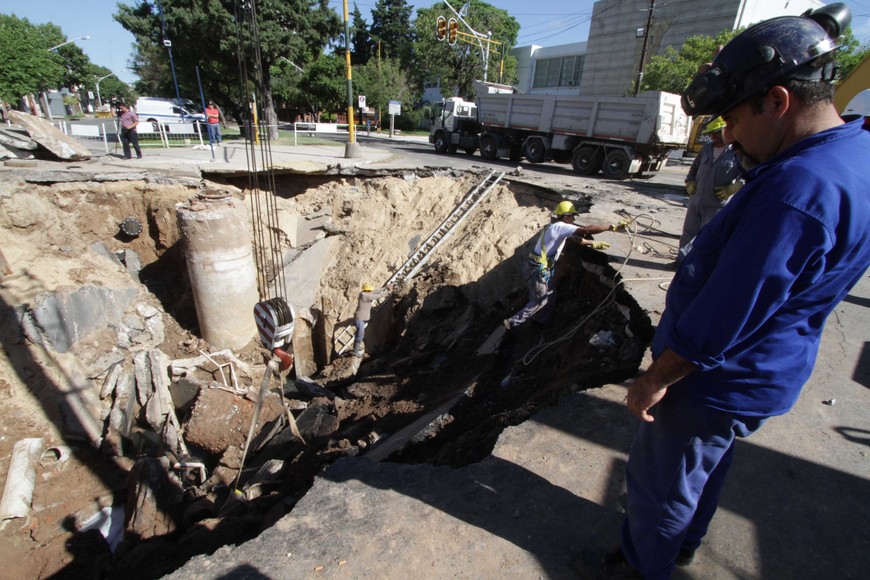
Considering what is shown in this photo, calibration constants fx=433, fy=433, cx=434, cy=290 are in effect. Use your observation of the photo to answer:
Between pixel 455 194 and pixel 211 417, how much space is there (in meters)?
7.17

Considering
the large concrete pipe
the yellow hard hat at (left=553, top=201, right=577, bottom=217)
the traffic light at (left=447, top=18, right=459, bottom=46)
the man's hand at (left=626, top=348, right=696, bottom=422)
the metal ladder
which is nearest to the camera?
the man's hand at (left=626, top=348, right=696, bottom=422)

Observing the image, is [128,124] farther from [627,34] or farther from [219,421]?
[627,34]

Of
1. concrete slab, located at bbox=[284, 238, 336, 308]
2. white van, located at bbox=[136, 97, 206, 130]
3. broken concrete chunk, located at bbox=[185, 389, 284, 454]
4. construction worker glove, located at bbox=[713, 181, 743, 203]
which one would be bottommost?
broken concrete chunk, located at bbox=[185, 389, 284, 454]

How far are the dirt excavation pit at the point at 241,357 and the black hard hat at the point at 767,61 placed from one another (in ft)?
7.97

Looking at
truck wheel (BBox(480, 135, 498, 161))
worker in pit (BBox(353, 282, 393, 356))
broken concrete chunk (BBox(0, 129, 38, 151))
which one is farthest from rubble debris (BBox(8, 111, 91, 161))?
truck wheel (BBox(480, 135, 498, 161))

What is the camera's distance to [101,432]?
6.22m

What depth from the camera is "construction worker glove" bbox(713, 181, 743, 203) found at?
4465 millimetres

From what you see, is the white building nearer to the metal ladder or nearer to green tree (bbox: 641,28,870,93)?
green tree (bbox: 641,28,870,93)

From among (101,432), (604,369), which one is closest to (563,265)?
(604,369)

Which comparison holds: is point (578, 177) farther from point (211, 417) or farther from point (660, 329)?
point (660, 329)

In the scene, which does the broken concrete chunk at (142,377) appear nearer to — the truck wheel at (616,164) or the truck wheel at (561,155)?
the truck wheel at (616,164)

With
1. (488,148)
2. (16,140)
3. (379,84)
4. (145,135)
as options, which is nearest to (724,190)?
(16,140)

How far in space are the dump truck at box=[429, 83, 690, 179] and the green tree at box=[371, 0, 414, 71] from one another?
1342 inches

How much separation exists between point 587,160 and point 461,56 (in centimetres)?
2710
